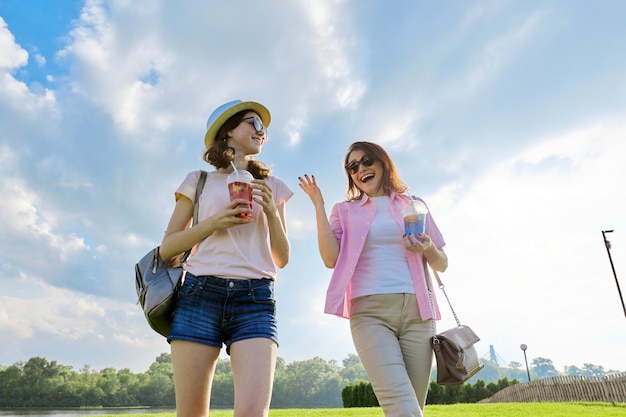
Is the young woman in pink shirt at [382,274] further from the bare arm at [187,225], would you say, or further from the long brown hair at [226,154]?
the bare arm at [187,225]

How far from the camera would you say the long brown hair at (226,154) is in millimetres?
3498

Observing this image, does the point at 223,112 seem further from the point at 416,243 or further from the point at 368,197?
the point at 416,243

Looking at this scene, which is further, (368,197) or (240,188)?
(368,197)

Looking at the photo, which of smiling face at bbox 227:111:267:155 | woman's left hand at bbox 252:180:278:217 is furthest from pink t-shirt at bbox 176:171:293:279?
smiling face at bbox 227:111:267:155

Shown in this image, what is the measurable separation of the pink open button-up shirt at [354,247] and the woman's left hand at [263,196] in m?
1.03

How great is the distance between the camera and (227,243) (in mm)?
3098

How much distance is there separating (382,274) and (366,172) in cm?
103

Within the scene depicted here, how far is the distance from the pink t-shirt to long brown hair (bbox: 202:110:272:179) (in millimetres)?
106

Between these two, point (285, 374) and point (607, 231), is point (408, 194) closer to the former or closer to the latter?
point (607, 231)

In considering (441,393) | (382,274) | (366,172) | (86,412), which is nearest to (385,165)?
(366,172)

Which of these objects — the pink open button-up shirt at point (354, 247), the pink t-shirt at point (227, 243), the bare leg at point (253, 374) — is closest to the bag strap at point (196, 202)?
the pink t-shirt at point (227, 243)

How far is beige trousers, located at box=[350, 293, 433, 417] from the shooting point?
339 centimetres

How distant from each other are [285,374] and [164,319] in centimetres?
7808

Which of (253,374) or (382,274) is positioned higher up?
(382,274)
